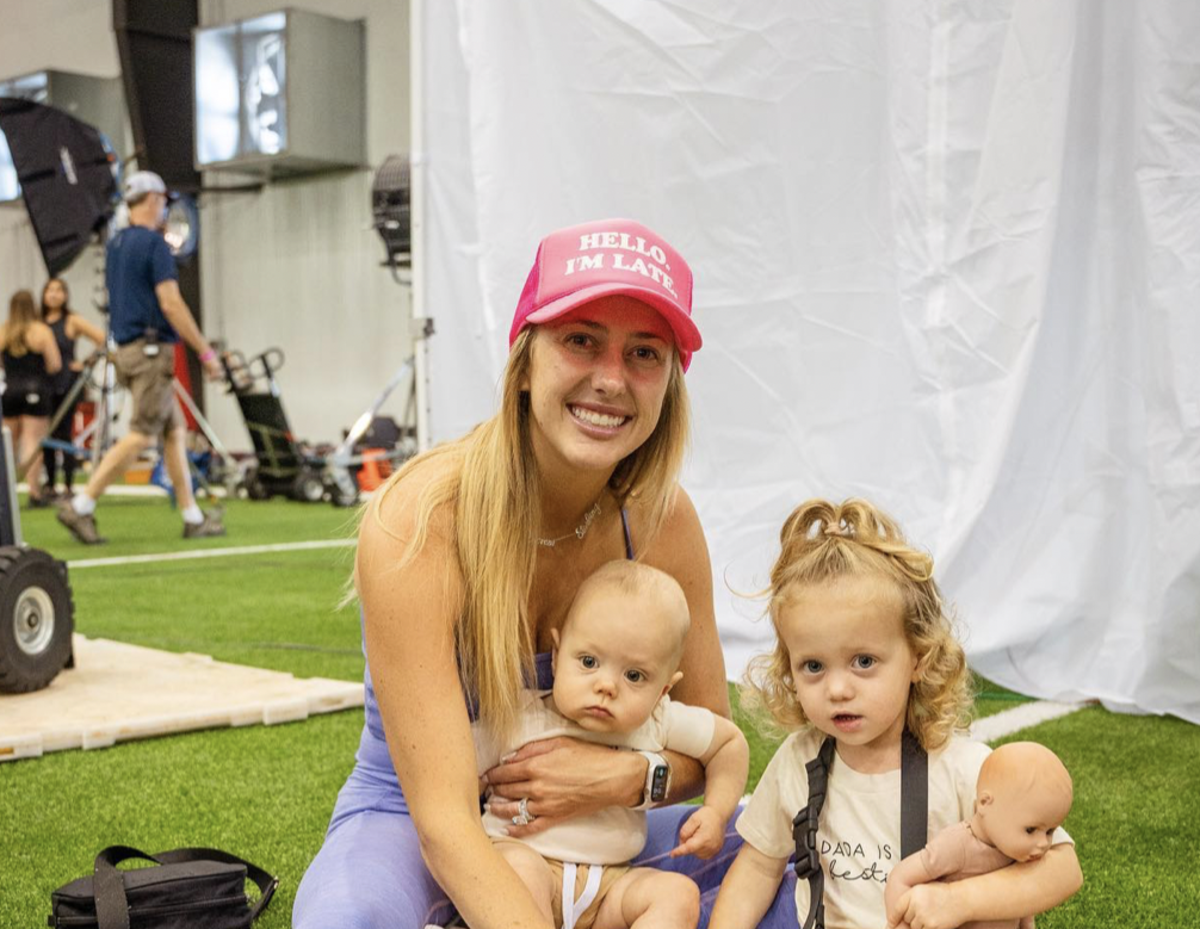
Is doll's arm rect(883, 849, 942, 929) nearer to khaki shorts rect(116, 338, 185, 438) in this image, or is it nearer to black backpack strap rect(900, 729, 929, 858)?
black backpack strap rect(900, 729, 929, 858)

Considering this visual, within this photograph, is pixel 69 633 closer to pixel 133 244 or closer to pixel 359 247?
pixel 133 244

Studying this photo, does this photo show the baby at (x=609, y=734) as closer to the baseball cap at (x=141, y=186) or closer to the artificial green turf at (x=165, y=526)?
the artificial green turf at (x=165, y=526)

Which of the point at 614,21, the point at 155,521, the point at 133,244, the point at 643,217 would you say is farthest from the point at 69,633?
the point at 155,521

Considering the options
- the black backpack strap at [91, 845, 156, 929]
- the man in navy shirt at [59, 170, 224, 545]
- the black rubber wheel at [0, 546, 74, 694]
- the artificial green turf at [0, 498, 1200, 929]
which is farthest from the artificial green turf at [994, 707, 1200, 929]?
the man in navy shirt at [59, 170, 224, 545]

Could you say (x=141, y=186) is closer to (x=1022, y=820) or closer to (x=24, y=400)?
(x=24, y=400)

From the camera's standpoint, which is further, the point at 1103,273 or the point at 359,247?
the point at 359,247

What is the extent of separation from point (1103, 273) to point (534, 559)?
6.85ft

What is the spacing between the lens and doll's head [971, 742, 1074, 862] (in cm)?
142

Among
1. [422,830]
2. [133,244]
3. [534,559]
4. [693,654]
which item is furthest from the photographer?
[133,244]

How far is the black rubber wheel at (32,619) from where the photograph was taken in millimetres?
3363

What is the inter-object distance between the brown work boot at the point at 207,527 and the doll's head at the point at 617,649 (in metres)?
6.26

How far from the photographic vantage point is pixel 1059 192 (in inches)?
129

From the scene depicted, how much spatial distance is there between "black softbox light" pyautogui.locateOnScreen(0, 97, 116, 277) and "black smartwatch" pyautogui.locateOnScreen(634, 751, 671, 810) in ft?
34.2

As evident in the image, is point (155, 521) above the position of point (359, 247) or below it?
below
